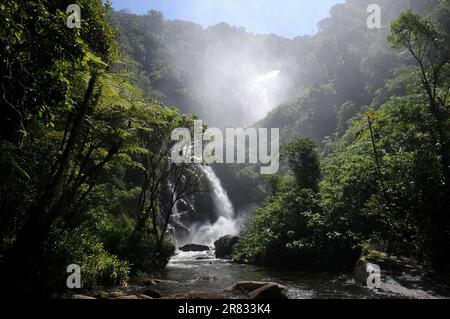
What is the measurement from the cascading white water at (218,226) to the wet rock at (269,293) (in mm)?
27731

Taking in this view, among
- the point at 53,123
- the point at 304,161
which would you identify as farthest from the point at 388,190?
the point at 53,123

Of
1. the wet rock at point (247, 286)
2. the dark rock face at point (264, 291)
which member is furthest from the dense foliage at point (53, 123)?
the dark rock face at point (264, 291)

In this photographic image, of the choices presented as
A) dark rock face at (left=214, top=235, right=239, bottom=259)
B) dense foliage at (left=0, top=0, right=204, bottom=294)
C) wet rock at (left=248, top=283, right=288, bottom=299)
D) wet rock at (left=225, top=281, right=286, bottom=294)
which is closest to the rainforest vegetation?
dense foliage at (left=0, top=0, right=204, bottom=294)

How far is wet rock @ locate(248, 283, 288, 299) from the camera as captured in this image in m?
6.76

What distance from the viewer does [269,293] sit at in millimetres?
6883

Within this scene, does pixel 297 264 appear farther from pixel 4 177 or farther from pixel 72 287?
pixel 4 177

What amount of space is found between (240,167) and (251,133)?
14.0m

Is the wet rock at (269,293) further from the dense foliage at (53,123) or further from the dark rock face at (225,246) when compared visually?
the dark rock face at (225,246)

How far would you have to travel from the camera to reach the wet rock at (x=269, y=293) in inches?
266

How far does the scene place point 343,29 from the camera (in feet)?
282

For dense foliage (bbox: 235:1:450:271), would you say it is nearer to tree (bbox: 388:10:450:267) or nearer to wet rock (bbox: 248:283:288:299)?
tree (bbox: 388:10:450:267)

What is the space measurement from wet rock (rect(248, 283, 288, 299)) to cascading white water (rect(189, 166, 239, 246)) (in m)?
27.7

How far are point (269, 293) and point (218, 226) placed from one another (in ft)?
102

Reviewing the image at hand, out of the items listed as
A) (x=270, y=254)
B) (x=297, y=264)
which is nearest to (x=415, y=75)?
(x=297, y=264)
